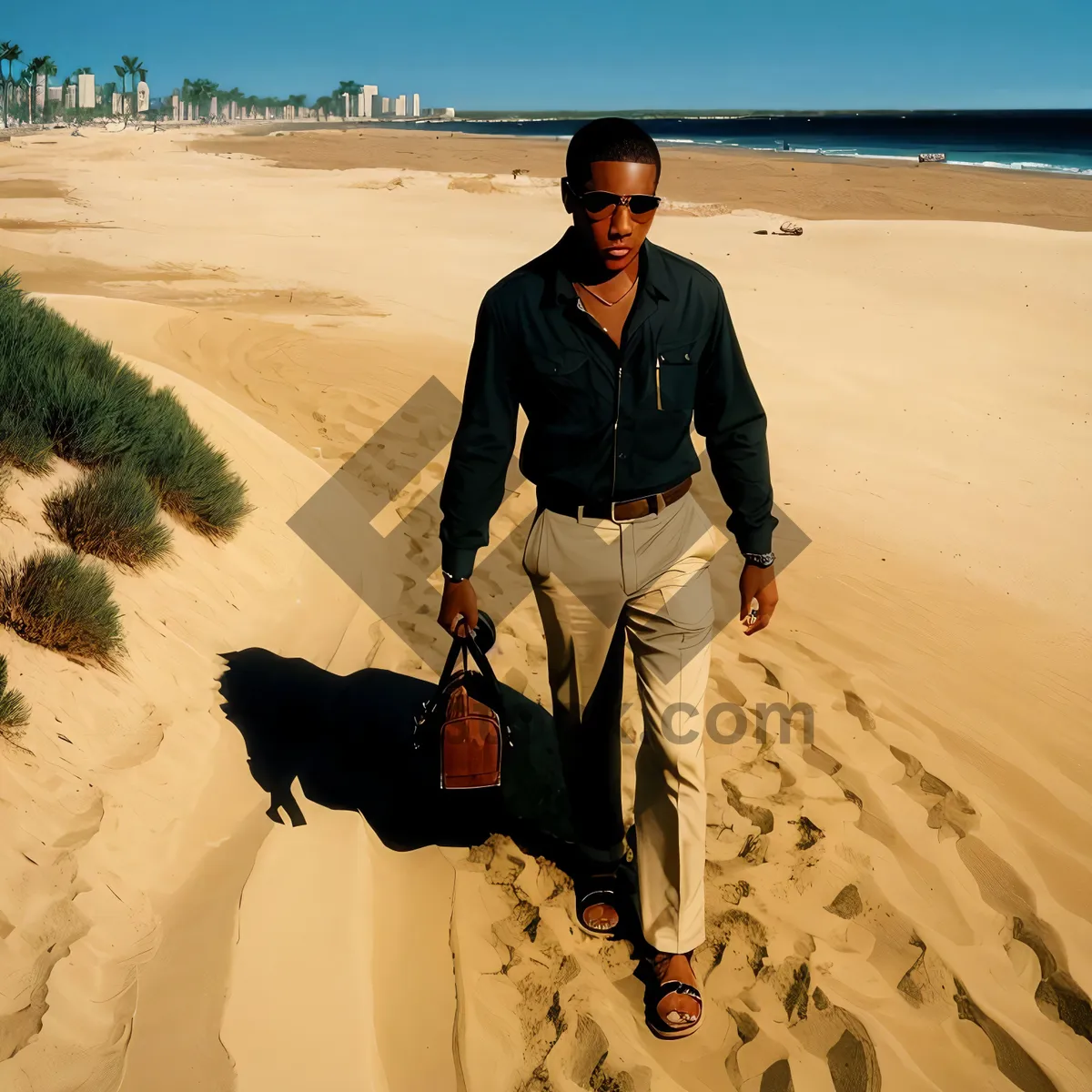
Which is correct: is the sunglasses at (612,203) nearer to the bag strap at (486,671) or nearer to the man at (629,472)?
the man at (629,472)

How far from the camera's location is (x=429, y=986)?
3062 millimetres

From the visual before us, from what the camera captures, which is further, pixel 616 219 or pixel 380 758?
pixel 380 758

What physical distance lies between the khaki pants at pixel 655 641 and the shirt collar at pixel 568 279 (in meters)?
0.60

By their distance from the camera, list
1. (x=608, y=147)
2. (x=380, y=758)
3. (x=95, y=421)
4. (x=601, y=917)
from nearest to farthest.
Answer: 1. (x=608, y=147)
2. (x=601, y=917)
3. (x=380, y=758)
4. (x=95, y=421)

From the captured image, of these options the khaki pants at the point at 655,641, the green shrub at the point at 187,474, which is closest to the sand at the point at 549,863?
the green shrub at the point at 187,474

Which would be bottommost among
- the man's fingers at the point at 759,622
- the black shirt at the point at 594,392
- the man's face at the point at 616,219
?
the man's fingers at the point at 759,622

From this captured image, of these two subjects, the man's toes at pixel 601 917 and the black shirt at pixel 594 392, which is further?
the man's toes at pixel 601 917

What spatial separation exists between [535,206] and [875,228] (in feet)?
30.3

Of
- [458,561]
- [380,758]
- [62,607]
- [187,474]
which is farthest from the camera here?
[187,474]

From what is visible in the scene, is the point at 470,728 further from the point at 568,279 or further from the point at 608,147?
the point at 608,147

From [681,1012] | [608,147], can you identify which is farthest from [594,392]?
[681,1012]

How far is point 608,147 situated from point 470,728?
66.2 inches

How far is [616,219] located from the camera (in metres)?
2.75

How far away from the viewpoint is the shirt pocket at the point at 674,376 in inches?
113
